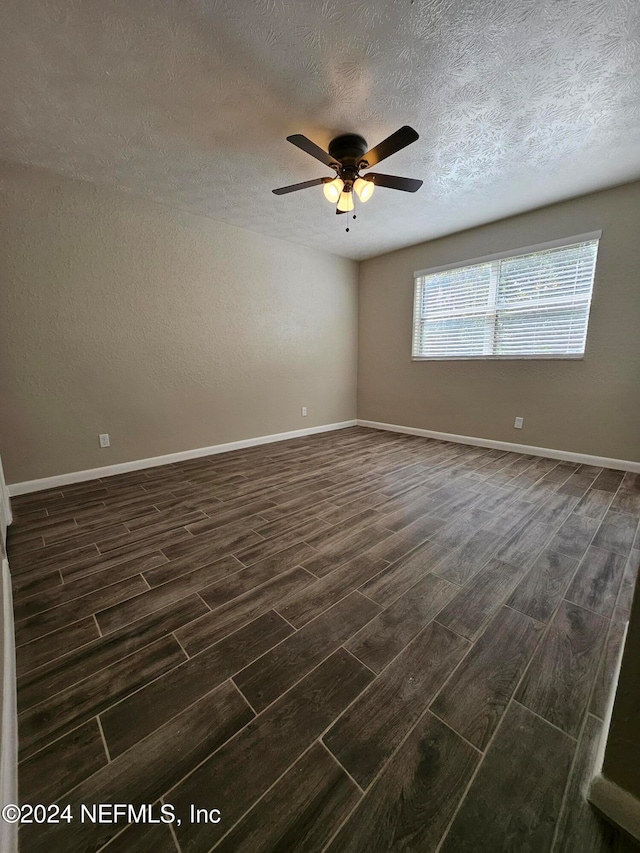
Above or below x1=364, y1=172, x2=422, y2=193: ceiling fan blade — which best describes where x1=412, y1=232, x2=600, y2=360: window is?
below

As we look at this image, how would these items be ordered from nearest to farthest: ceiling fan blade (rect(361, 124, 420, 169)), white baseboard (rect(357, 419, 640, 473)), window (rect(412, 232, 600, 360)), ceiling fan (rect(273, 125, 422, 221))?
1. ceiling fan blade (rect(361, 124, 420, 169))
2. ceiling fan (rect(273, 125, 422, 221))
3. white baseboard (rect(357, 419, 640, 473))
4. window (rect(412, 232, 600, 360))

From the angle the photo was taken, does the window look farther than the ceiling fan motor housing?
Yes

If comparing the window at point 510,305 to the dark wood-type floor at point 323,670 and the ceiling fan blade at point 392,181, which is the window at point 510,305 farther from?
the ceiling fan blade at point 392,181

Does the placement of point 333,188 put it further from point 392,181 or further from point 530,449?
point 530,449

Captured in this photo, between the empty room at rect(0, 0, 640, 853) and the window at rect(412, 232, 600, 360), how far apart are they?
0.09 ft

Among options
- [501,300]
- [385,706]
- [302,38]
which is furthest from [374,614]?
[501,300]

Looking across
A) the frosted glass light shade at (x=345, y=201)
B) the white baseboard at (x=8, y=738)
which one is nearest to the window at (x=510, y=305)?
the frosted glass light shade at (x=345, y=201)

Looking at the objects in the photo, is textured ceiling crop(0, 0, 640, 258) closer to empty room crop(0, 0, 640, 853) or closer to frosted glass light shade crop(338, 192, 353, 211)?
empty room crop(0, 0, 640, 853)

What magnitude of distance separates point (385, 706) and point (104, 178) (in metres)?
3.93

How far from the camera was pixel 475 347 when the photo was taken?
3961 mm

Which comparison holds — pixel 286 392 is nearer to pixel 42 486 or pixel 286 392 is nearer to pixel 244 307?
pixel 244 307

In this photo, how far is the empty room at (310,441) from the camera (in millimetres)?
829

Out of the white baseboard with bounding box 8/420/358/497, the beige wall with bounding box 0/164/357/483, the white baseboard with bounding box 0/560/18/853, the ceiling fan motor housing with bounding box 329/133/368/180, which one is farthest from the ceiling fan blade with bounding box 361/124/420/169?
the white baseboard with bounding box 8/420/358/497

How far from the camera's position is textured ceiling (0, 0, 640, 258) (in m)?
1.44
